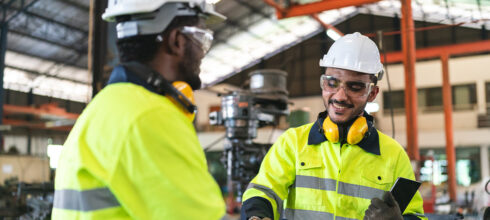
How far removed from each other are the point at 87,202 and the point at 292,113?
458cm

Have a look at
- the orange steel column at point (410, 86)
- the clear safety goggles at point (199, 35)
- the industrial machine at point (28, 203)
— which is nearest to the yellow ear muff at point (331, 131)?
the clear safety goggles at point (199, 35)

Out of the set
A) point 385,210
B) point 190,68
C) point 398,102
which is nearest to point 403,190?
point 385,210

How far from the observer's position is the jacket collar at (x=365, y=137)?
90.2 inches

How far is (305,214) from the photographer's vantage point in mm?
2260

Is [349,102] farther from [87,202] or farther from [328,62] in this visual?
[87,202]

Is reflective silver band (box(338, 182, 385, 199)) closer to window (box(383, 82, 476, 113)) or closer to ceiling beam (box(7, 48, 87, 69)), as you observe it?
ceiling beam (box(7, 48, 87, 69))

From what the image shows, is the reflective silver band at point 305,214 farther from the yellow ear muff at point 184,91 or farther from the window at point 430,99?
the window at point 430,99

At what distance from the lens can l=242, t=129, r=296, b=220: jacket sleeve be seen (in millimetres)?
2160

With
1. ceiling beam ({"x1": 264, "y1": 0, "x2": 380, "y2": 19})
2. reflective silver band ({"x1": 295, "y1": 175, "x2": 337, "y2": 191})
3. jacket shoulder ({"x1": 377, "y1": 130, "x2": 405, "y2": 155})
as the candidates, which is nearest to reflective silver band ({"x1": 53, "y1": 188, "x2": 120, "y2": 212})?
reflective silver band ({"x1": 295, "y1": 175, "x2": 337, "y2": 191})

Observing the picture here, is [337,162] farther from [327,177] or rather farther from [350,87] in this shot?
[350,87]

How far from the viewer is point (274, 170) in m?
2.32

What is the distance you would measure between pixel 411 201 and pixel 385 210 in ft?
1.53

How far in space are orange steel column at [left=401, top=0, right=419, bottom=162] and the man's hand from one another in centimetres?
632

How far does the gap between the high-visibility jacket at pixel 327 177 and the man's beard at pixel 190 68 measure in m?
0.93
